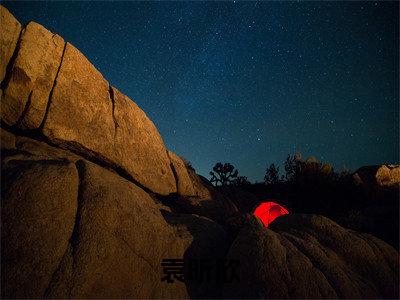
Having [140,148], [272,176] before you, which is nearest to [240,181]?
[272,176]

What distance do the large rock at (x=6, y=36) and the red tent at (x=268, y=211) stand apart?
1169cm

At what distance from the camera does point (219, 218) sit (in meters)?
11.0

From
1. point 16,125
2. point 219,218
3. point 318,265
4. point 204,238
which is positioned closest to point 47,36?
point 16,125

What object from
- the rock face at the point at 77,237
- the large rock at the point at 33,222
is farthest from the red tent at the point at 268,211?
the large rock at the point at 33,222

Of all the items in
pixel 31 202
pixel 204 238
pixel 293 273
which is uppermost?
pixel 31 202

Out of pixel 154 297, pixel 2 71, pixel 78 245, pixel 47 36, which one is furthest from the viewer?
pixel 47 36

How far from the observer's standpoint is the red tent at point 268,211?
13.3 metres

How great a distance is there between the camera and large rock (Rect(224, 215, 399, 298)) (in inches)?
223

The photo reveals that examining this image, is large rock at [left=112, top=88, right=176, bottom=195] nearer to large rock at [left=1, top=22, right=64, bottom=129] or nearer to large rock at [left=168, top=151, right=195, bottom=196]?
large rock at [left=168, top=151, right=195, bottom=196]

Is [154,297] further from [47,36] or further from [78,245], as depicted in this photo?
[47,36]

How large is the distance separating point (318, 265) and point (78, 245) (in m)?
5.59

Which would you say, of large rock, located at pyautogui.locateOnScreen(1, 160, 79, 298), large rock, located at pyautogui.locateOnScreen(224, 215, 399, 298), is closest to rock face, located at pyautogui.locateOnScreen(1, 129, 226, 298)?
large rock, located at pyautogui.locateOnScreen(1, 160, 79, 298)

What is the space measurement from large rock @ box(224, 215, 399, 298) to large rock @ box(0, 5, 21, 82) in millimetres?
8047

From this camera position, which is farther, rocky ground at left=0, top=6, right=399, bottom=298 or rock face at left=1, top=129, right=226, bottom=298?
rocky ground at left=0, top=6, right=399, bottom=298
